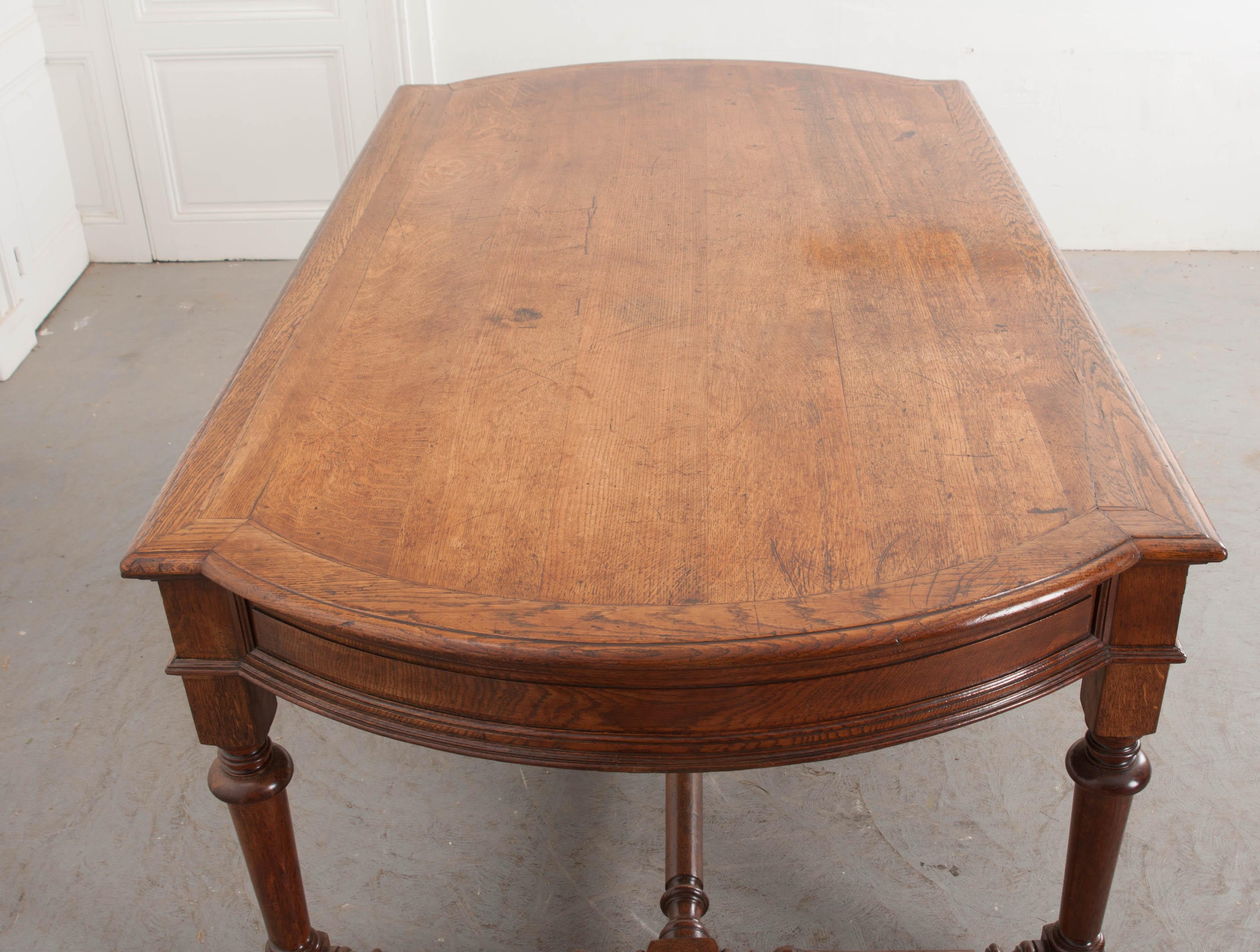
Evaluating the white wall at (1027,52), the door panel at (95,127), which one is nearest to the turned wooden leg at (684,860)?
the white wall at (1027,52)

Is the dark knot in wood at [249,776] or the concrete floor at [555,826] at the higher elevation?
the dark knot in wood at [249,776]

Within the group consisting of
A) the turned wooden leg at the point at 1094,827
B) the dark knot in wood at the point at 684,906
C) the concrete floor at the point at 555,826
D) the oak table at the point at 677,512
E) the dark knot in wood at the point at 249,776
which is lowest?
the concrete floor at the point at 555,826

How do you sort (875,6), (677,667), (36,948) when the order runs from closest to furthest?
(677,667)
(36,948)
(875,6)

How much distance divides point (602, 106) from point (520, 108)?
0.18 metres

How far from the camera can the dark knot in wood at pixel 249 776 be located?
1.38 meters

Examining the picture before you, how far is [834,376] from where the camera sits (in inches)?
57.7

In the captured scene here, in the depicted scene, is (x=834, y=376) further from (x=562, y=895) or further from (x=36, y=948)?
(x=36, y=948)

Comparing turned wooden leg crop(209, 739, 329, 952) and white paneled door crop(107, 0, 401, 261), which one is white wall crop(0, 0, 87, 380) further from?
turned wooden leg crop(209, 739, 329, 952)

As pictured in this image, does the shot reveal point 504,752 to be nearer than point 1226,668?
Yes

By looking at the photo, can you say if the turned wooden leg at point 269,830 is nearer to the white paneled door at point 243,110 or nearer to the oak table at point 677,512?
the oak table at point 677,512

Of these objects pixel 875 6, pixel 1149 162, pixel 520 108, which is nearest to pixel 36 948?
pixel 520 108

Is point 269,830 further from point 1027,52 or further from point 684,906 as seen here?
point 1027,52

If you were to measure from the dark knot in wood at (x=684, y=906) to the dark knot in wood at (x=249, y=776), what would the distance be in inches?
23.7

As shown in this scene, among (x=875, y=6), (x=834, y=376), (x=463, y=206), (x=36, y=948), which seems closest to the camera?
(x=834, y=376)
